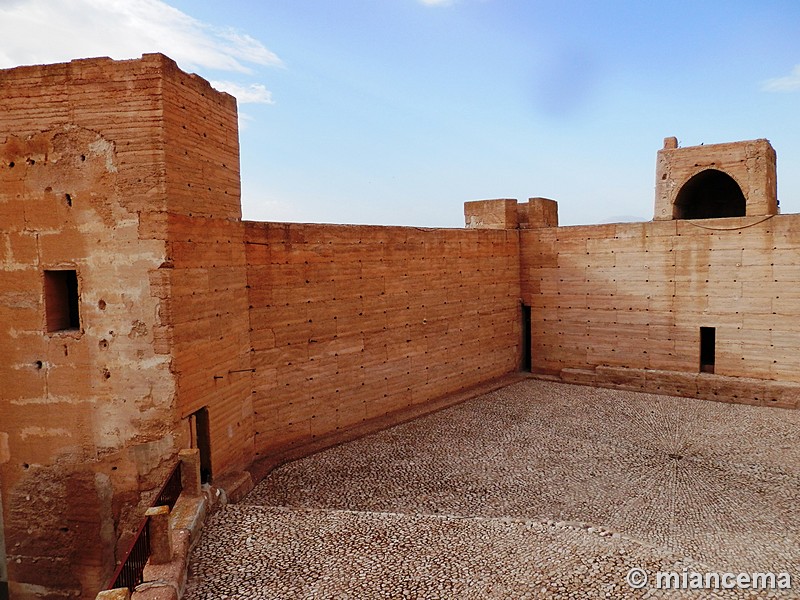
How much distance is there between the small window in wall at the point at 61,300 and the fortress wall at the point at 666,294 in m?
10.7

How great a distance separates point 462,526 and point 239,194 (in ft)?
18.1

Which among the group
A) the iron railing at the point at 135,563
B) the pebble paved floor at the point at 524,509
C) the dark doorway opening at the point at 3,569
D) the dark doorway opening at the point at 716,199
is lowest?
the dark doorway opening at the point at 3,569

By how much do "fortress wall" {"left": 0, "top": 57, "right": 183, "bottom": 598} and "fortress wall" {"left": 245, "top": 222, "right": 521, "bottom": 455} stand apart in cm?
223

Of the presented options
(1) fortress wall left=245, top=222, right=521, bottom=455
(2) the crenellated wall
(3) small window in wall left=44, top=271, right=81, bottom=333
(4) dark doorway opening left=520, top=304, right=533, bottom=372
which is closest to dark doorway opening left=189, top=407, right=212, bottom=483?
(2) the crenellated wall

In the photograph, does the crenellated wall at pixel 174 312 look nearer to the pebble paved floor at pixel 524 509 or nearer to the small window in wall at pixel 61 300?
the small window in wall at pixel 61 300

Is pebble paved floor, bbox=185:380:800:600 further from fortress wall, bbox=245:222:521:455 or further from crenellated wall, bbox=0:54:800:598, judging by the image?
crenellated wall, bbox=0:54:800:598

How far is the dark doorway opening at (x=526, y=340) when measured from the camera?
15367 millimetres

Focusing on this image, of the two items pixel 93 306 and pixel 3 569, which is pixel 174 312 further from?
pixel 3 569

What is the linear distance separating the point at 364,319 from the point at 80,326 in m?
5.04

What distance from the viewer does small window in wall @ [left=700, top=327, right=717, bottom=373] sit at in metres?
13.1

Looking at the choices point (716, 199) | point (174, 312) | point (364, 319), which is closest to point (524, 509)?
point (364, 319)

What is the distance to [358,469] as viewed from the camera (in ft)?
29.5

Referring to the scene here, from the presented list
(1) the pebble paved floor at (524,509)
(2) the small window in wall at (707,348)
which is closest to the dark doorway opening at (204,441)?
(1) the pebble paved floor at (524,509)

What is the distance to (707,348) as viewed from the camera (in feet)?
44.2
